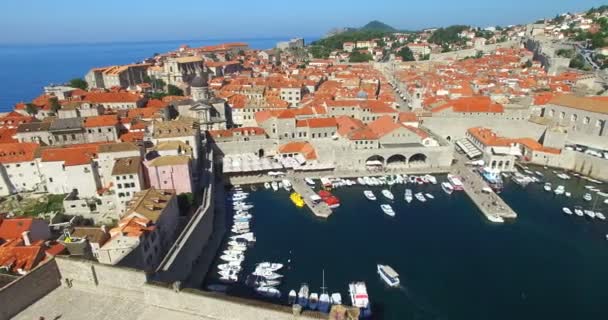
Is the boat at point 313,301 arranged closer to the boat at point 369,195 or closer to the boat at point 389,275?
the boat at point 389,275

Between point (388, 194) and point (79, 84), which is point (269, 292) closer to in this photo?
point (388, 194)

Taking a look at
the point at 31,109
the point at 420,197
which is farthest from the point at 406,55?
the point at 31,109

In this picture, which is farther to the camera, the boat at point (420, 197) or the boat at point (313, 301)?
the boat at point (420, 197)

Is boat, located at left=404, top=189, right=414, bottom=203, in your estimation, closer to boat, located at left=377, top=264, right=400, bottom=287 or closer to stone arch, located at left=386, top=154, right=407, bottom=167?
stone arch, located at left=386, top=154, right=407, bottom=167

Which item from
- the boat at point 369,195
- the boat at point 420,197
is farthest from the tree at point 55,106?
the boat at point 420,197

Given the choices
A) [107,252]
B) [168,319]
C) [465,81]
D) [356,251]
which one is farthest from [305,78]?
[168,319]

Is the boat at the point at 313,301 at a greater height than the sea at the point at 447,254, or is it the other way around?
the boat at the point at 313,301
